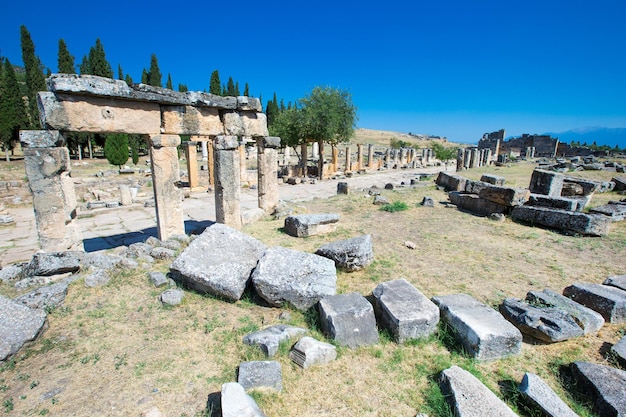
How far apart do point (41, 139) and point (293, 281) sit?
220 inches

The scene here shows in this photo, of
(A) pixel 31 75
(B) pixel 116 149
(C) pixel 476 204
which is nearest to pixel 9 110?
(A) pixel 31 75

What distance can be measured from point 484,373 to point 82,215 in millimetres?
14336

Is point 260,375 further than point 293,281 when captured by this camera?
No

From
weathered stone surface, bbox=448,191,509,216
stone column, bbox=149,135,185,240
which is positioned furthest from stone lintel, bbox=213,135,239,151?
weathered stone surface, bbox=448,191,509,216

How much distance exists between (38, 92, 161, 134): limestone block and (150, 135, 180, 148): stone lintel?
14cm

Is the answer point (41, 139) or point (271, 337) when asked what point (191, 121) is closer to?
point (41, 139)

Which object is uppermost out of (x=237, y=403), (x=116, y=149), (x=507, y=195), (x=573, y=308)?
(x=116, y=149)

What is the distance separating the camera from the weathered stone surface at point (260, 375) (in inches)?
129

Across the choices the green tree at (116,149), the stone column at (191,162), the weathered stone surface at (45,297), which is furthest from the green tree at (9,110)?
the weathered stone surface at (45,297)

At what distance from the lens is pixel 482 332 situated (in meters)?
3.82

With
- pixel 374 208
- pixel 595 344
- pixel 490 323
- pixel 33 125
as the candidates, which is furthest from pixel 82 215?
pixel 33 125

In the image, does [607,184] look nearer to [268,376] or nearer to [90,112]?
[268,376]

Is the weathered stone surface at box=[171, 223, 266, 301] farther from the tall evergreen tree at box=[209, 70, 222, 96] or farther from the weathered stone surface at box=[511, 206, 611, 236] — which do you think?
the tall evergreen tree at box=[209, 70, 222, 96]

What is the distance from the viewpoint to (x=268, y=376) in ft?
10.9
